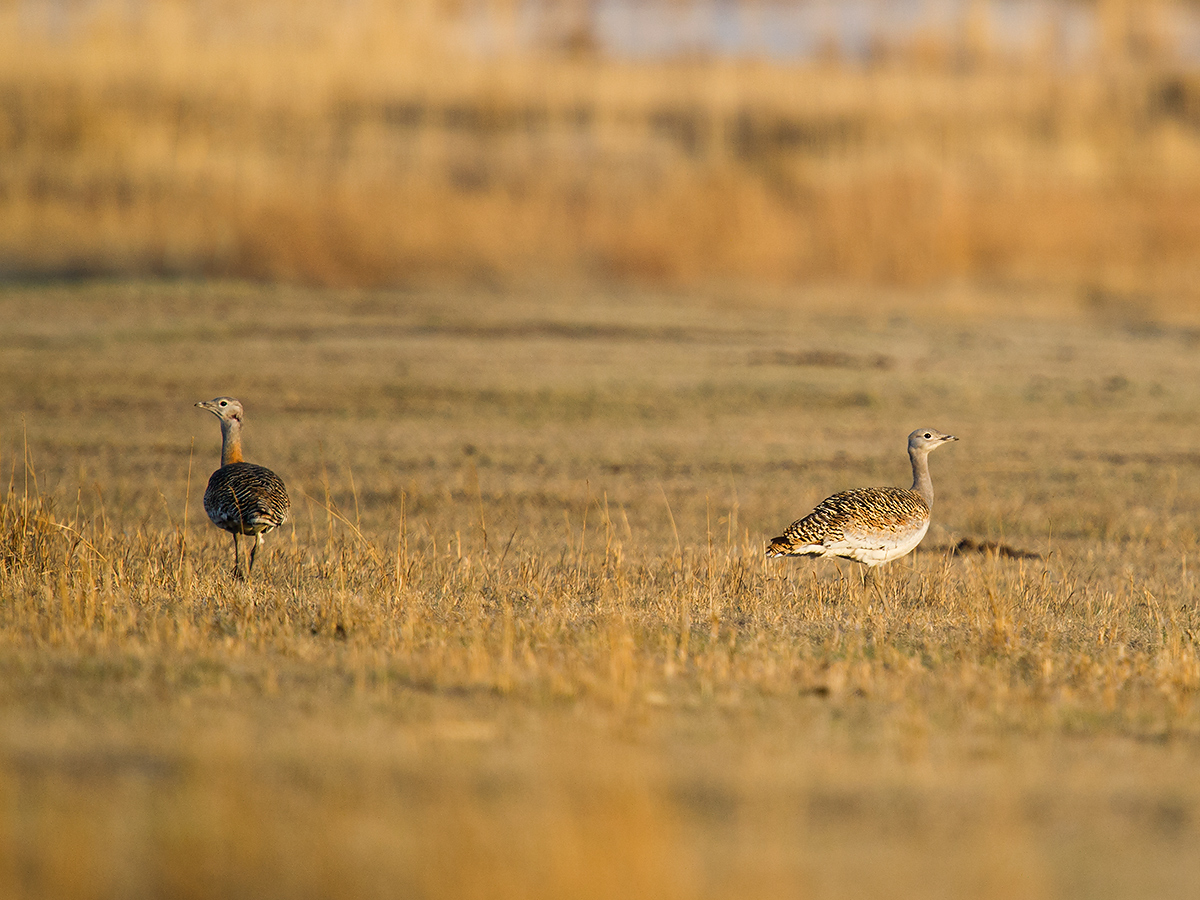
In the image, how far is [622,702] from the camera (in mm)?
6141

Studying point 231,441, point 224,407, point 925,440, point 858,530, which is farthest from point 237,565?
point 925,440

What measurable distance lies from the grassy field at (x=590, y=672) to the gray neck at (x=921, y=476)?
20.9 inches

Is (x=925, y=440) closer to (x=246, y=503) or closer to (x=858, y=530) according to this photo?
(x=858, y=530)

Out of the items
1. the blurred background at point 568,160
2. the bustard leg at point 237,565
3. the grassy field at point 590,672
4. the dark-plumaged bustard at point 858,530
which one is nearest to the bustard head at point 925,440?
the grassy field at point 590,672

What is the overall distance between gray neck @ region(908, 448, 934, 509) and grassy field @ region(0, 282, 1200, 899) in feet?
1.74

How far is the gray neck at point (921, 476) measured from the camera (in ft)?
33.5

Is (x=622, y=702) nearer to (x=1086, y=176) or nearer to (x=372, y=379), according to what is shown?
(x=372, y=379)

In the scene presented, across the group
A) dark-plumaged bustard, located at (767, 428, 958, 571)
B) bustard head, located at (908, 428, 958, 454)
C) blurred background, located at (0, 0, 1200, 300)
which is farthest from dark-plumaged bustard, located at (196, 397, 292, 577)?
blurred background, located at (0, 0, 1200, 300)

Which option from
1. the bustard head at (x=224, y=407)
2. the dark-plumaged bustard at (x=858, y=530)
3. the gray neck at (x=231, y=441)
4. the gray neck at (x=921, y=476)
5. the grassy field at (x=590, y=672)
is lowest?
the grassy field at (x=590, y=672)

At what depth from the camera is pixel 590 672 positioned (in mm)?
6574

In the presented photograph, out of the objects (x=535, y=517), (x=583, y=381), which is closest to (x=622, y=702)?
(x=535, y=517)

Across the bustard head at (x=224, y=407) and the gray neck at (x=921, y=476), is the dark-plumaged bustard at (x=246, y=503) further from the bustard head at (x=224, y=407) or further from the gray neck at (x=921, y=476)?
the gray neck at (x=921, y=476)

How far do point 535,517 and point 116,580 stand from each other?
480 centimetres

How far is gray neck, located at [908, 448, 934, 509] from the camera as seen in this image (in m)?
10.2
